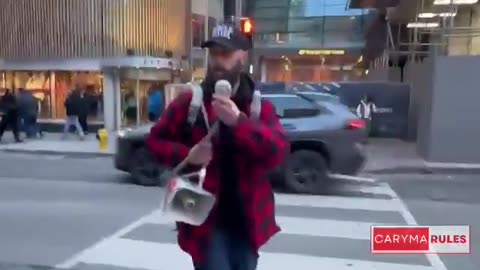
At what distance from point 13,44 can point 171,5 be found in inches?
260

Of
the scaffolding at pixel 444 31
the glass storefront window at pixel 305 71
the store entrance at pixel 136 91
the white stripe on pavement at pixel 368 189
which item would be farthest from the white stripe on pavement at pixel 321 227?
the glass storefront window at pixel 305 71

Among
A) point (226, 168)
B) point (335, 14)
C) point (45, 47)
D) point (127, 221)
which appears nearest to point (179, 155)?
point (226, 168)

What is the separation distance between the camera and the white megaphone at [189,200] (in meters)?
2.66

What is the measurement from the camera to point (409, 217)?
336 inches

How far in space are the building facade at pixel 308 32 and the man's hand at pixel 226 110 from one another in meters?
43.3

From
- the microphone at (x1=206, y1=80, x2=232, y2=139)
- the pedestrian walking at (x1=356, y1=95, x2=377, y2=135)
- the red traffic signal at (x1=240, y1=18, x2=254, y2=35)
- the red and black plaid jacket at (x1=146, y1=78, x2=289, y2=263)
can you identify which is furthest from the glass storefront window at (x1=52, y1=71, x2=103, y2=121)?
the microphone at (x1=206, y1=80, x2=232, y2=139)

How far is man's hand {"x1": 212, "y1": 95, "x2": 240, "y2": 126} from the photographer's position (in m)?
2.47

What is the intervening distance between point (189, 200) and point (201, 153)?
0.71ft

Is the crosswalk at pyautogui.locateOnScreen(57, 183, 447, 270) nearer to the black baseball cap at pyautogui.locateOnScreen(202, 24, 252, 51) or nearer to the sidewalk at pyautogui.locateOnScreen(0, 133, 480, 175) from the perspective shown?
the black baseball cap at pyautogui.locateOnScreen(202, 24, 252, 51)

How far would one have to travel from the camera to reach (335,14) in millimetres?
46906

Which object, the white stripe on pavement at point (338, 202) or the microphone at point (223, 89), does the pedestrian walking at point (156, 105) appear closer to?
the white stripe on pavement at point (338, 202)

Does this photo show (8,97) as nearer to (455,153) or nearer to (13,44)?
(13,44)

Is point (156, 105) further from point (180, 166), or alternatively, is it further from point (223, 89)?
point (223, 89)

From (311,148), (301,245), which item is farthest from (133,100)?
(301,245)
